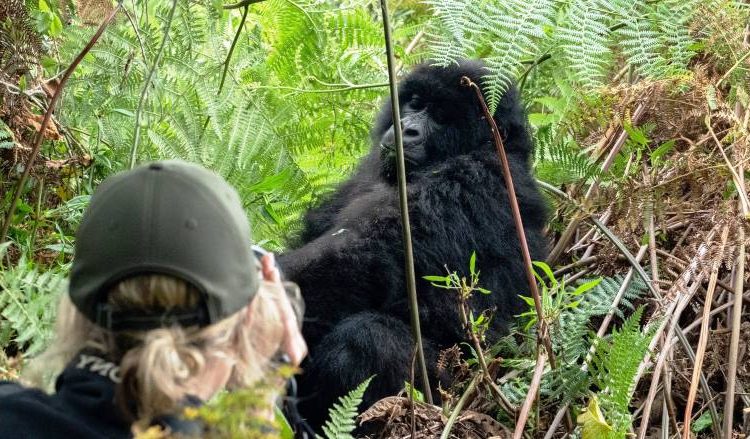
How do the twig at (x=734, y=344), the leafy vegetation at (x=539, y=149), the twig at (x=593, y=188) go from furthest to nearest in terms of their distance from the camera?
the twig at (x=593, y=188)
the leafy vegetation at (x=539, y=149)
the twig at (x=734, y=344)

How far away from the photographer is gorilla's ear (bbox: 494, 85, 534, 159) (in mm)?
4211

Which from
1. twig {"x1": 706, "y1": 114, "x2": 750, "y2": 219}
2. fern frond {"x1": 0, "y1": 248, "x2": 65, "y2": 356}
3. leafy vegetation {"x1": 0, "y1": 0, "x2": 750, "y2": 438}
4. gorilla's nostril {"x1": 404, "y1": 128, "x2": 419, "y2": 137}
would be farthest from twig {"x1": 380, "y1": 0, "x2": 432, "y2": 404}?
gorilla's nostril {"x1": 404, "y1": 128, "x2": 419, "y2": 137}

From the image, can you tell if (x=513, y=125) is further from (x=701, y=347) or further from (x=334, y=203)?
(x=701, y=347)

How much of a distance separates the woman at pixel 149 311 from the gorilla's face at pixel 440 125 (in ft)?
9.09

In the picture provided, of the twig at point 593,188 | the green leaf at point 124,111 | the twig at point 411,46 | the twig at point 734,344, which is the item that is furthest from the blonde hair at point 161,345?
the twig at point 411,46

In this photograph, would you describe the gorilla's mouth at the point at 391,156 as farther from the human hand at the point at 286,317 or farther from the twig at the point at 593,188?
the human hand at the point at 286,317

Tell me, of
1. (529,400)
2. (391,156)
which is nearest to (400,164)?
(529,400)

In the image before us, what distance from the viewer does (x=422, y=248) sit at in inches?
150

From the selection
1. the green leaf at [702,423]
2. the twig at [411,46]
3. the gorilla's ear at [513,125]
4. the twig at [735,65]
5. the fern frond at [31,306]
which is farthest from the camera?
the twig at [411,46]

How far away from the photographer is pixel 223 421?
1.16m

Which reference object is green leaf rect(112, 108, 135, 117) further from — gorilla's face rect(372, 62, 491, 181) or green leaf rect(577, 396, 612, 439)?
green leaf rect(577, 396, 612, 439)

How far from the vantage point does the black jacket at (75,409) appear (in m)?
1.37

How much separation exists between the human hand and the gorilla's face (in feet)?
8.25

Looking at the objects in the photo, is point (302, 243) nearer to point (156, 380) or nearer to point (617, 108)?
point (617, 108)
